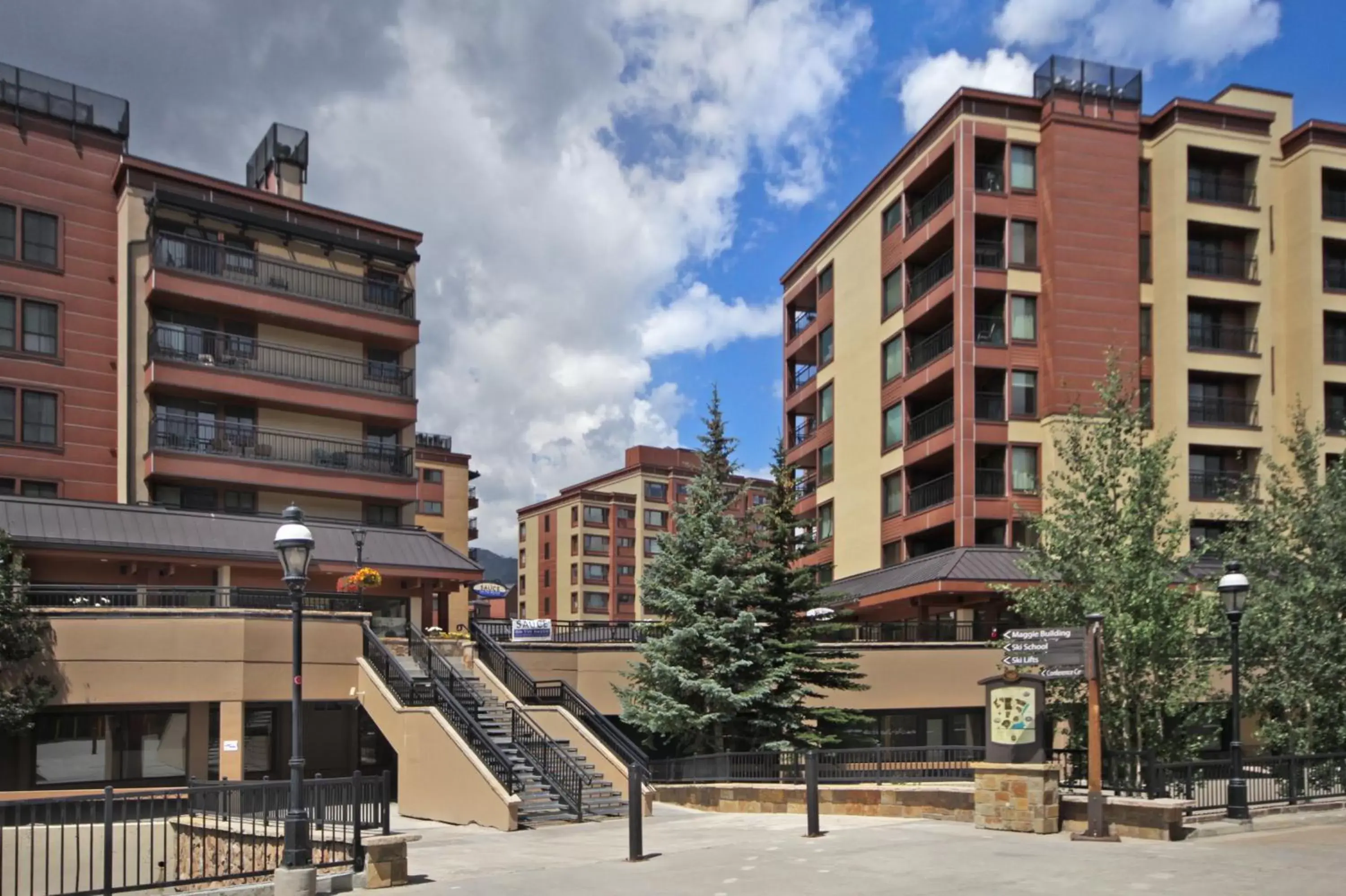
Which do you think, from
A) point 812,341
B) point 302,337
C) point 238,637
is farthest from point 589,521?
point 238,637

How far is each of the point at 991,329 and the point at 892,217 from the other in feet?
26.1

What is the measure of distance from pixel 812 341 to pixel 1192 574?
3313 centimetres

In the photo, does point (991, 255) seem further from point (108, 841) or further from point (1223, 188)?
point (108, 841)

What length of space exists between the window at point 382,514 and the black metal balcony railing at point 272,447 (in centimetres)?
143

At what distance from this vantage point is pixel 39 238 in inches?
1586

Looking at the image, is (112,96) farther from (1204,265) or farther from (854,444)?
(1204,265)

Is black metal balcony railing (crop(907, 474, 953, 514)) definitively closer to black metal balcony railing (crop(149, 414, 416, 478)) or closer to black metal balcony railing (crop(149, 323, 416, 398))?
black metal balcony railing (crop(149, 414, 416, 478))

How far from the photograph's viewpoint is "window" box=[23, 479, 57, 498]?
3925cm

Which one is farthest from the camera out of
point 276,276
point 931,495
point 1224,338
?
point 1224,338

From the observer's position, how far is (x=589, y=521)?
4299 inches

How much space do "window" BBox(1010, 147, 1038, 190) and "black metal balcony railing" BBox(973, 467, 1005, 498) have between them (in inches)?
418

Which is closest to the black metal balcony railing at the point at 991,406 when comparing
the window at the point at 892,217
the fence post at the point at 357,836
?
the window at the point at 892,217

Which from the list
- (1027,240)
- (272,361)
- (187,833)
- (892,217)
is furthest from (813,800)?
(892,217)

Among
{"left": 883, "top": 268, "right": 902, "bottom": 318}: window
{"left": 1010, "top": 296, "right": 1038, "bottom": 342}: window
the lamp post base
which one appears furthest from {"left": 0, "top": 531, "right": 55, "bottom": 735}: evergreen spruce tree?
{"left": 883, "top": 268, "right": 902, "bottom": 318}: window
